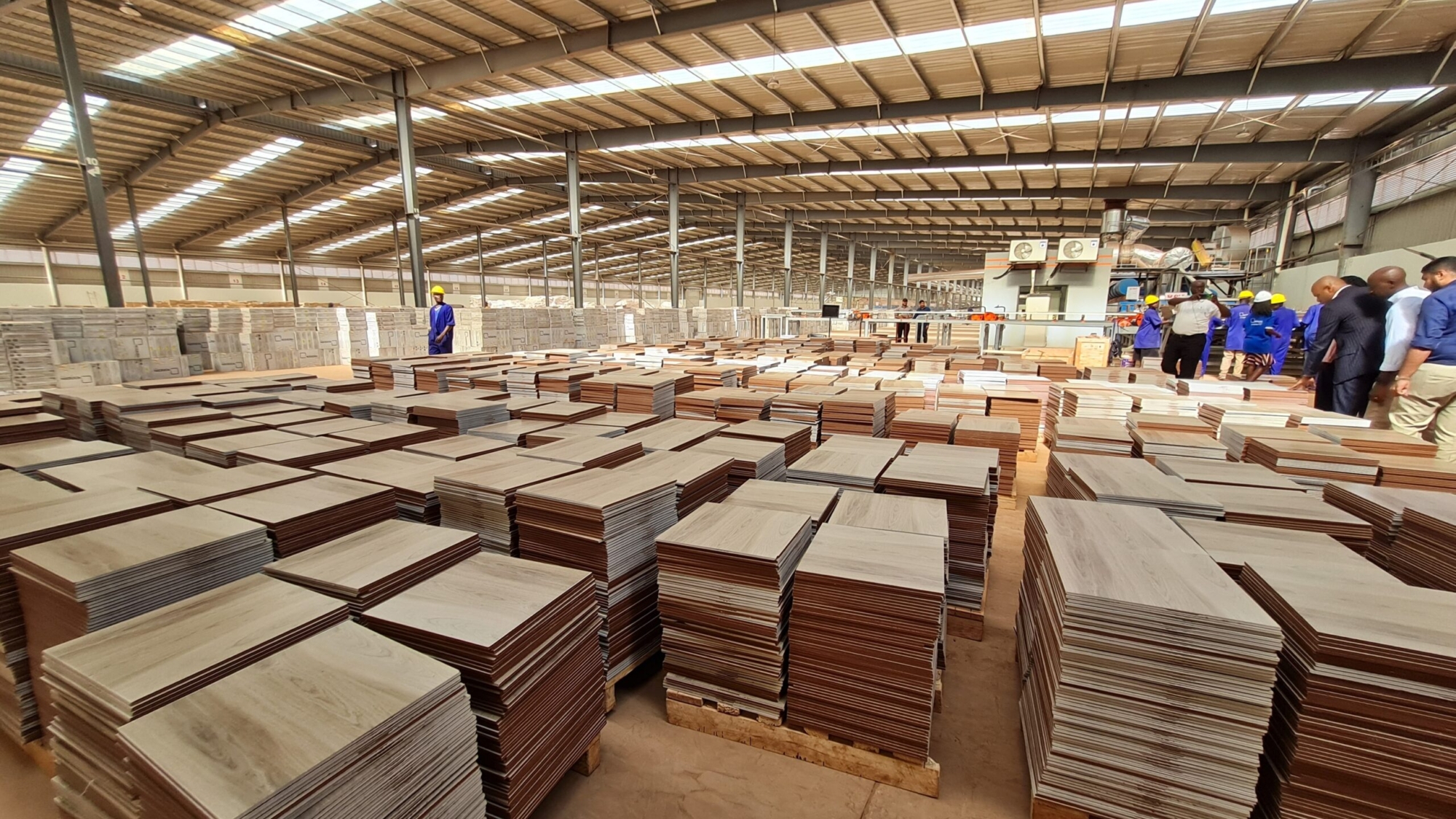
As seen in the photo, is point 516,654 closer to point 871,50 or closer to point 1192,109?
point 871,50

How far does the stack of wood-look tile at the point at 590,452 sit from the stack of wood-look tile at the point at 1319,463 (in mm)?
5089

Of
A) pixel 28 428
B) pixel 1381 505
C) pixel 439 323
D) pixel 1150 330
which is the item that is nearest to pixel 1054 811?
pixel 1381 505

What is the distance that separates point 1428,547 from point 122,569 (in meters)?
6.47

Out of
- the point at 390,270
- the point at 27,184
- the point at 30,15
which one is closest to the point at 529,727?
the point at 30,15

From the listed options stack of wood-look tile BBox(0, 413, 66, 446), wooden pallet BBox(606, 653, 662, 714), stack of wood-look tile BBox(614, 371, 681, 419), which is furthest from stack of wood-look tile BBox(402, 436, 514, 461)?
stack of wood-look tile BBox(0, 413, 66, 446)

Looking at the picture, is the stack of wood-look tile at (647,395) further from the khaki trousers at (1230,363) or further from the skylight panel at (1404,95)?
the skylight panel at (1404,95)

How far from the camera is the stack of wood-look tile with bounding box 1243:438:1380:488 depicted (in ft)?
13.5

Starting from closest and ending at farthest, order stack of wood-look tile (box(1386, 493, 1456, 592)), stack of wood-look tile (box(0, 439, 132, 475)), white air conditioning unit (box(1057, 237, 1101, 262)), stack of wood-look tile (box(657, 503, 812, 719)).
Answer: stack of wood-look tile (box(657, 503, 812, 719))
stack of wood-look tile (box(1386, 493, 1456, 592))
stack of wood-look tile (box(0, 439, 132, 475))
white air conditioning unit (box(1057, 237, 1101, 262))

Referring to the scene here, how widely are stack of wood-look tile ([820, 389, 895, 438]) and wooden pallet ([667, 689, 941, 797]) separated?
410 centimetres

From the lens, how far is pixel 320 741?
150 centimetres

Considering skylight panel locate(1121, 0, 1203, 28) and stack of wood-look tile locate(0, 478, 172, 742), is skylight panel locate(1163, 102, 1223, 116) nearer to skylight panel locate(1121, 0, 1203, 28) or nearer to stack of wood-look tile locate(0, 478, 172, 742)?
skylight panel locate(1121, 0, 1203, 28)

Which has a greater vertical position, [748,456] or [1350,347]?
[1350,347]

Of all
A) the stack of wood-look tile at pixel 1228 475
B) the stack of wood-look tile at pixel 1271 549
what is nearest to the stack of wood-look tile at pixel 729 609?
the stack of wood-look tile at pixel 1271 549

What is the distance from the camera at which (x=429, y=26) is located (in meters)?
10.1
